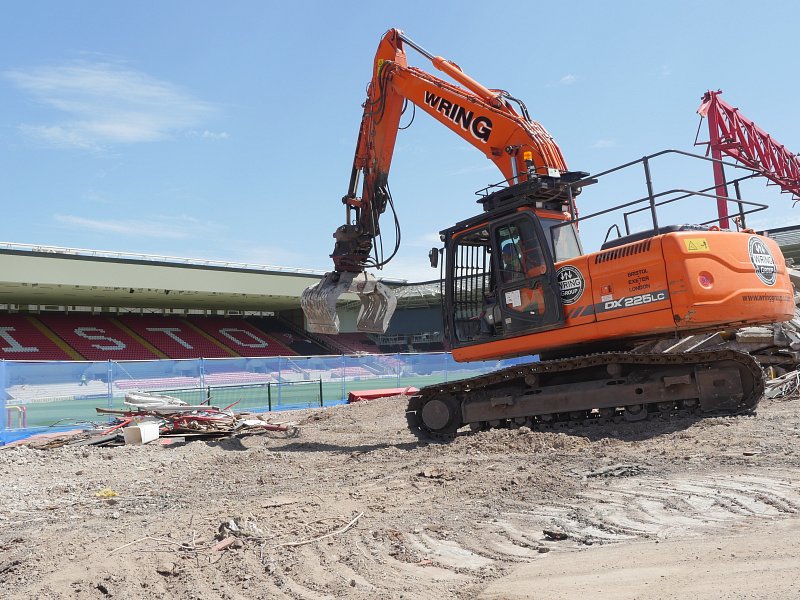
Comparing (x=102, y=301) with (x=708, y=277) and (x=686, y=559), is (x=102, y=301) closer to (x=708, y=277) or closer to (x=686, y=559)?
(x=708, y=277)

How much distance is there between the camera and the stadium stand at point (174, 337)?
123 ft

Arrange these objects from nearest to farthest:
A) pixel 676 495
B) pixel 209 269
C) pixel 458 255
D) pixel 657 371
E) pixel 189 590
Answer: pixel 189 590 → pixel 676 495 → pixel 657 371 → pixel 458 255 → pixel 209 269

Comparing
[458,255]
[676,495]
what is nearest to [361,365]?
[458,255]

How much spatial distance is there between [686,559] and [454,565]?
4.38ft

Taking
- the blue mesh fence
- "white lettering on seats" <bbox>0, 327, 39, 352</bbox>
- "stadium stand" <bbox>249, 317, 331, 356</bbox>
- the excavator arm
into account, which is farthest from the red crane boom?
"white lettering on seats" <bbox>0, 327, 39, 352</bbox>

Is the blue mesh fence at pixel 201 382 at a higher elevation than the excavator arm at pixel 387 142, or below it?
below

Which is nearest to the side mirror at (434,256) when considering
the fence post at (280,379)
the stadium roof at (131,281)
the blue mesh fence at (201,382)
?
A: the blue mesh fence at (201,382)

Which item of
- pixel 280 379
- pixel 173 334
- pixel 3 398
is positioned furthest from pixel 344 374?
pixel 173 334

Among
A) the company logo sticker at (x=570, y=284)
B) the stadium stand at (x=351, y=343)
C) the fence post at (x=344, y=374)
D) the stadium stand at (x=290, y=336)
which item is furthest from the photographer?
the stadium stand at (x=351, y=343)

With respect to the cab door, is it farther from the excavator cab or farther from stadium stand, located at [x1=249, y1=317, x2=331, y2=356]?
stadium stand, located at [x1=249, y1=317, x2=331, y2=356]

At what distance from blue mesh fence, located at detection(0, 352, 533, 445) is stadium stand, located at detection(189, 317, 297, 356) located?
59.1 feet

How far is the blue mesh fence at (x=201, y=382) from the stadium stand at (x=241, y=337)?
1801cm

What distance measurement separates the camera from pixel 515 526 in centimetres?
490

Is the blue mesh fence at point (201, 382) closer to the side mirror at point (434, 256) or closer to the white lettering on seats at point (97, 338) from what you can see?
the side mirror at point (434, 256)
